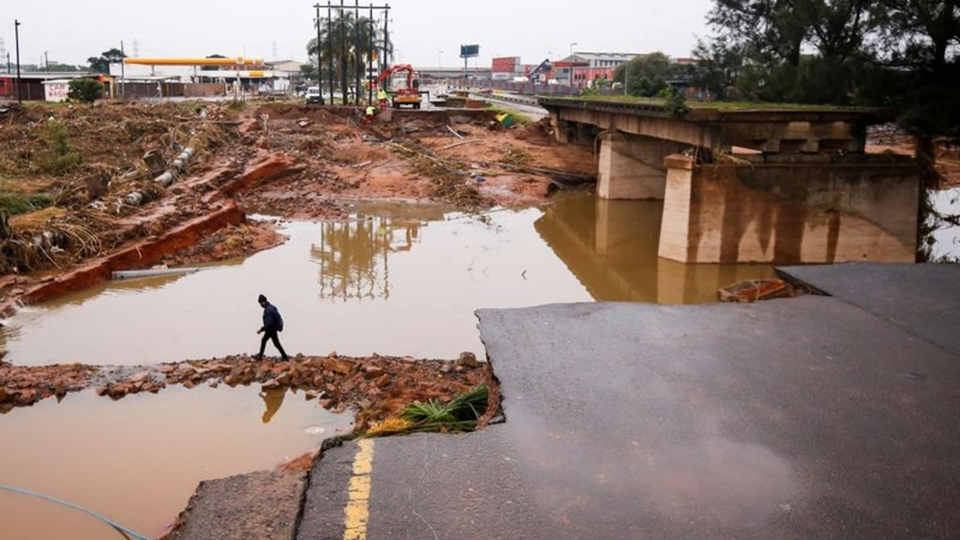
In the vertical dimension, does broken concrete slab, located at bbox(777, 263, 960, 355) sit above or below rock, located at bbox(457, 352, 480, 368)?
above

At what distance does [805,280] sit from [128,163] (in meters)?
25.8

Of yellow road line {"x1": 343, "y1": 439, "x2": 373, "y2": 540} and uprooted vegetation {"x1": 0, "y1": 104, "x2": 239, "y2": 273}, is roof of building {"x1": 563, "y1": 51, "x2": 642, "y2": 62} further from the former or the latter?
yellow road line {"x1": 343, "y1": 439, "x2": 373, "y2": 540}

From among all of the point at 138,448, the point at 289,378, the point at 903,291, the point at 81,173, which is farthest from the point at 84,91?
the point at 903,291

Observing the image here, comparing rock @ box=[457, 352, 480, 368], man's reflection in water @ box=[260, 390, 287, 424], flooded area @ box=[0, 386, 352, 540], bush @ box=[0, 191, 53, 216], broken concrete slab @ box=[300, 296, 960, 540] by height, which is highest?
broken concrete slab @ box=[300, 296, 960, 540]

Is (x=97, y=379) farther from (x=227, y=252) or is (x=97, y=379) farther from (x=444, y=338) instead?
(x=227, y=252)

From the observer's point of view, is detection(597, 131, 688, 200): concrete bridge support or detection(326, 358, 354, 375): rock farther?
detection(597, 131, 688, 200): concrete bridge support

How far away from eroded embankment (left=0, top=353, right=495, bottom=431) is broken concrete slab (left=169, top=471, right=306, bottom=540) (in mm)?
3630

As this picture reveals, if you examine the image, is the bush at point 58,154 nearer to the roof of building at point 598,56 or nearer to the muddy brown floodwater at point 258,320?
the muddy brown floodwater at point 258,320

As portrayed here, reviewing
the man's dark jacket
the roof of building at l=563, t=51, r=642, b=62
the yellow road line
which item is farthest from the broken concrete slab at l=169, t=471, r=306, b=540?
the roof of building at l=563, t=51, r=642, b=62

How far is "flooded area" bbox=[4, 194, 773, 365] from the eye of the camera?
1379 centimetres

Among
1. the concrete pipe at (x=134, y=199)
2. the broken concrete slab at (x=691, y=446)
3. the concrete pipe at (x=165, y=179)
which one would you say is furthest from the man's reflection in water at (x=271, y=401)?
the concrete pipe at (x=165, y=179)

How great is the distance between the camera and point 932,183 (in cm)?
2441

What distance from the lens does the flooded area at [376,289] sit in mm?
13789

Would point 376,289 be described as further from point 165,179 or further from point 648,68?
point 648,68
